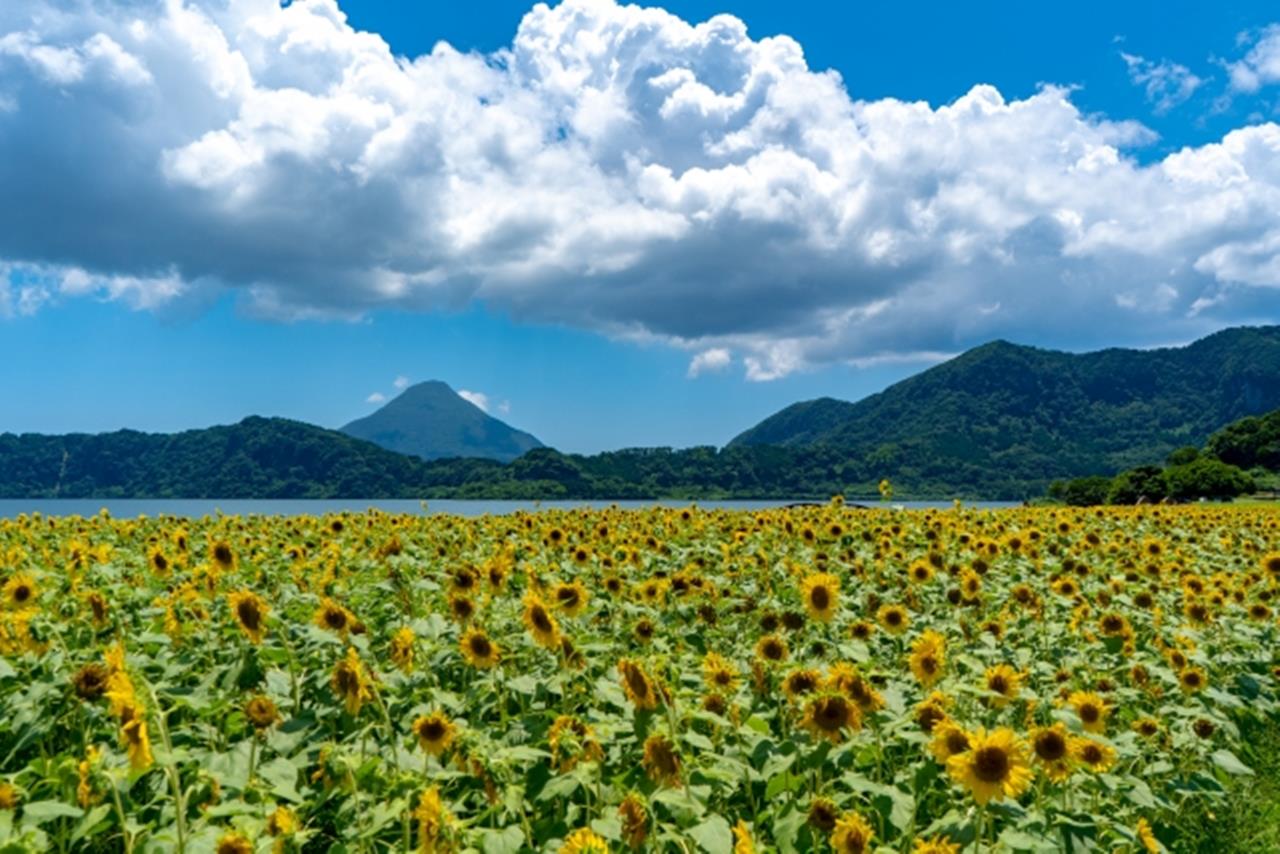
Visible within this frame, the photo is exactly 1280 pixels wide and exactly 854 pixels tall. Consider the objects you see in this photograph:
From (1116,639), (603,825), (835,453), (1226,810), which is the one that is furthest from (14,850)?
(835,453)

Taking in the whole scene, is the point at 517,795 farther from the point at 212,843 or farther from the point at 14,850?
the point at 14,850

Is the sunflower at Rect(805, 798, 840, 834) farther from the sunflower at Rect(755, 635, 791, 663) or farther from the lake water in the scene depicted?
the lake water

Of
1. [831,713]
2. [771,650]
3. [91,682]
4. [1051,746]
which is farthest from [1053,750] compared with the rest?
[91,682]

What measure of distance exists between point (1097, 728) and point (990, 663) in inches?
53.7

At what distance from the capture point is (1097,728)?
4.89 meters

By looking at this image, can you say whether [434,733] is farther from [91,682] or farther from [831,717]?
[831,717]

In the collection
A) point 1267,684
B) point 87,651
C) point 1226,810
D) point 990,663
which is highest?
point 87,651

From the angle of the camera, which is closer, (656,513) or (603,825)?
(603,825)

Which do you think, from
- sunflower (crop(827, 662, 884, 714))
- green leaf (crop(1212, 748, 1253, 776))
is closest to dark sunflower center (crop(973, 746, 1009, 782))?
sunflower (crop(827, 662, 884, 714))

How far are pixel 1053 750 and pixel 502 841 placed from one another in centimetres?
228

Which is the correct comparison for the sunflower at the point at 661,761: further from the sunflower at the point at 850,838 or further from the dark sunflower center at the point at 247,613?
the dark sunflower center at the point at 247,613

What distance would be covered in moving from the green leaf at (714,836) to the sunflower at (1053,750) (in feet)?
5.05

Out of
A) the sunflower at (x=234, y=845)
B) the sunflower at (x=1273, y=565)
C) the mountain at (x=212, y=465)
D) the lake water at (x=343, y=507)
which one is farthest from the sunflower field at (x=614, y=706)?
the mountain at (x=212, y=465)

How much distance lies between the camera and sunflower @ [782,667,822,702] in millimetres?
4090
